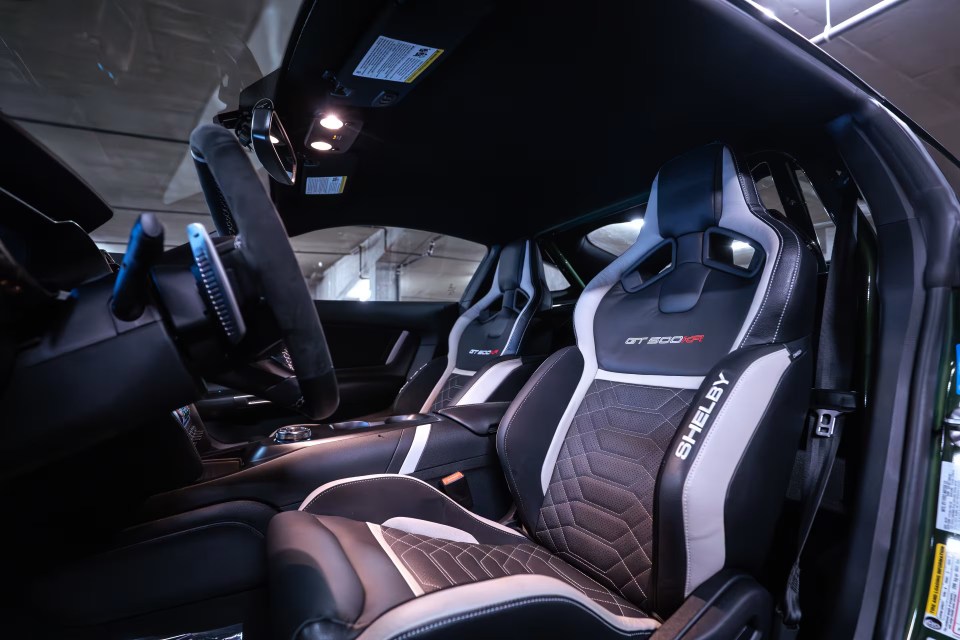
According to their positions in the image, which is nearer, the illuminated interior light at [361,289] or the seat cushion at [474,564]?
the seat cushion at [474,564]

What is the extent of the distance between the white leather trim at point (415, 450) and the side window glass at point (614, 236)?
1556 mm

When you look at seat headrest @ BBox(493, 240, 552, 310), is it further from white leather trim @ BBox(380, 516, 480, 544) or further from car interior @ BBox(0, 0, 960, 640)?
white leather trim @ BBox(380, 516, 480, 544)

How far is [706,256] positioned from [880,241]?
0.37 meters

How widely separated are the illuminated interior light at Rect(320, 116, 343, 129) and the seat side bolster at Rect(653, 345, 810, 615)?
1638 millimetres

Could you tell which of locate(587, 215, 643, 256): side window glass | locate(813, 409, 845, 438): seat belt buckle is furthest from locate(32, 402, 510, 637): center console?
locate(587, 215, 643, 256): side window glass

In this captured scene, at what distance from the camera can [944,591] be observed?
936mm

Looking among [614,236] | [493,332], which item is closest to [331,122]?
[493,332]

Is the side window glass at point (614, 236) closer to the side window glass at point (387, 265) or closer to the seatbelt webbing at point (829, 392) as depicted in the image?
the seatbelt webbing at point (829, 392)

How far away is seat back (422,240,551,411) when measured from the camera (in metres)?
2.56

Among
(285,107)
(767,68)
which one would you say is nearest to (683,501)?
(767,68)

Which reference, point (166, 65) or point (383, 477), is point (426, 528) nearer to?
point (383, 477)

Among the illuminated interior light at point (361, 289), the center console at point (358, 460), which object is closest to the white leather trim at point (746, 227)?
the center console at point (358, 460)

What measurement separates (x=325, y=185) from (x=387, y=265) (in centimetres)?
642

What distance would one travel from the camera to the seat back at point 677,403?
3.14 ft
